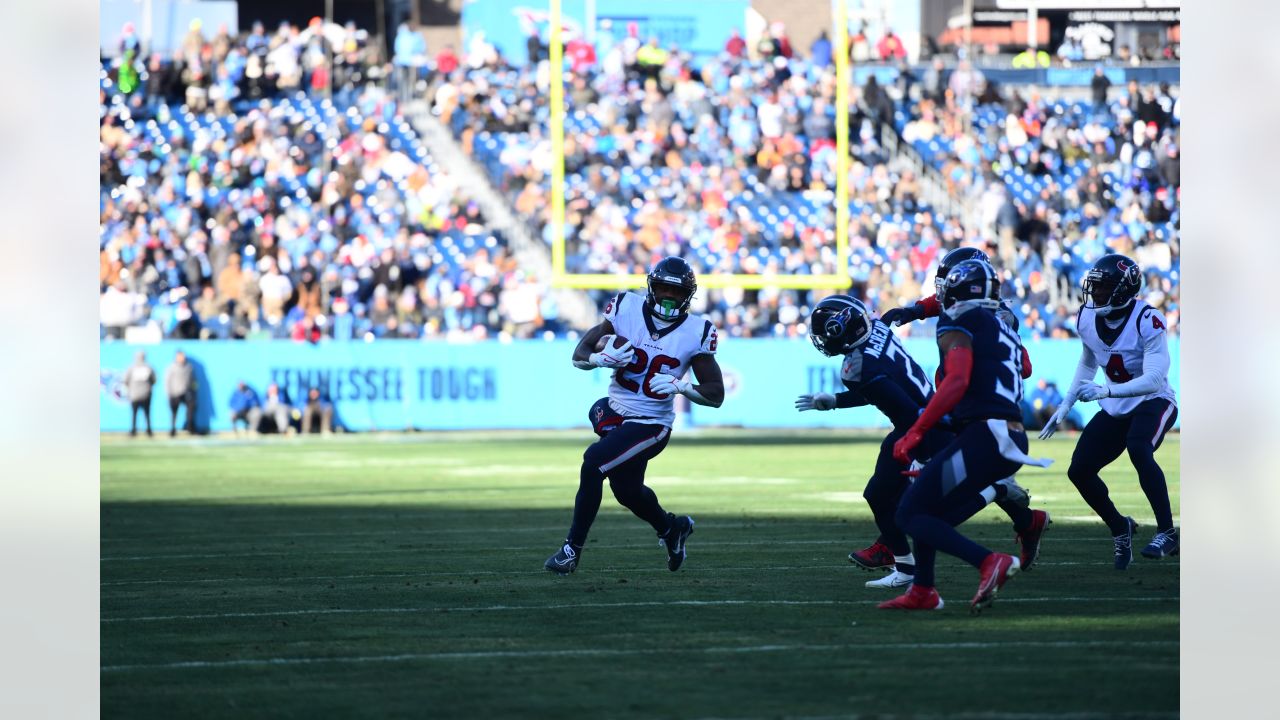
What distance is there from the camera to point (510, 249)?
1073 inches

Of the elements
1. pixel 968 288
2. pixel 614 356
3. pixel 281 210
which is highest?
pixel 281 210

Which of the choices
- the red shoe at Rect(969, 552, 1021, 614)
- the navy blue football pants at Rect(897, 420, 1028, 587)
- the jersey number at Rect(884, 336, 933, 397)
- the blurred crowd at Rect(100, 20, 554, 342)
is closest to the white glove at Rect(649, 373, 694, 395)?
the jersey number at Rect(884, 336, 933, 397)

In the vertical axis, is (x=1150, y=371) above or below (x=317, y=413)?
above

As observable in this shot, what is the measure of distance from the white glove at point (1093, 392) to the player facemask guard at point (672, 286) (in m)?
2.30

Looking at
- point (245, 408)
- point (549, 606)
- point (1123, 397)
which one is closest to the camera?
point (549, 606)

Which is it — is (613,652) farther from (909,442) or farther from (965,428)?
(965,428)

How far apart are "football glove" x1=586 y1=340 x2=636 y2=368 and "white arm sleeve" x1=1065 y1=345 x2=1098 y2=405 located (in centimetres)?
252

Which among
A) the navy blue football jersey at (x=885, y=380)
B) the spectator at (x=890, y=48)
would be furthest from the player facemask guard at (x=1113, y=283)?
the spectator at (x=890, y=48)

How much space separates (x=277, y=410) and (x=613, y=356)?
16235 millimetres

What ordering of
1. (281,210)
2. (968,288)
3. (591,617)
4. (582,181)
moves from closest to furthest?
(591,617), (968,288), (281,210), (582,181)

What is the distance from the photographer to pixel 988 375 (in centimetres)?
751

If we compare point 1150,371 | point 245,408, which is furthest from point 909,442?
point 245,408

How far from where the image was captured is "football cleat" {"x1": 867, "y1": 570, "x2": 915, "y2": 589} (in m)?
8.46

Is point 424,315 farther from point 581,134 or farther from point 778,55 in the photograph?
point 778,55
